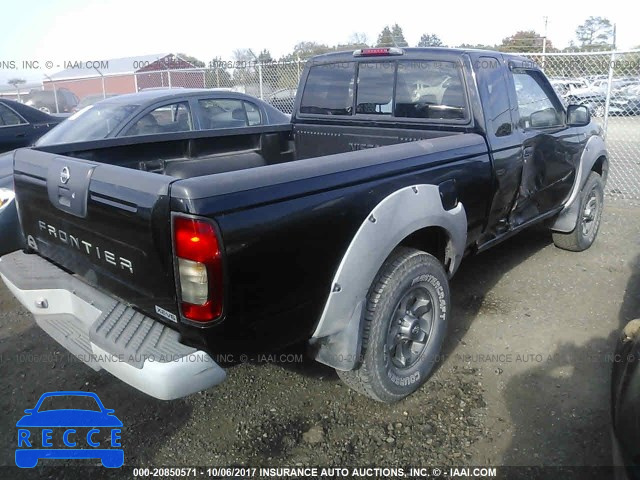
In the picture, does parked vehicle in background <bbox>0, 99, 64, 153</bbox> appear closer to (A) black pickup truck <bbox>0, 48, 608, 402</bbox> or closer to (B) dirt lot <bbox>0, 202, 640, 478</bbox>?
(B) dirt lot <bbox>0, 202, 640, 478</bbox>

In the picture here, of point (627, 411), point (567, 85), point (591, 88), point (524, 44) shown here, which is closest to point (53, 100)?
point (567, 85)

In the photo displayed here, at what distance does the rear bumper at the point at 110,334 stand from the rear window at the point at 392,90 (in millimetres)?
2407

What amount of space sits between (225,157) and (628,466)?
131 inches

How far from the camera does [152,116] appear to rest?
222 inches

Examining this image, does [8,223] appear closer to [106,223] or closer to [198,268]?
[106,223]

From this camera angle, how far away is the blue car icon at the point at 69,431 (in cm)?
256

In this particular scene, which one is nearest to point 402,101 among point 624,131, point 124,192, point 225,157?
point 225,157

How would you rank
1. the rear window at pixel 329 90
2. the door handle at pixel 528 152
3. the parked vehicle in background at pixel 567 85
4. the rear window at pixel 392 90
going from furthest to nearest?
the parked vehicle in background at pixel 567 85, the rear window at pixel 329 90, the door handle at pixel 528 152, the rear window at pixel 392 90

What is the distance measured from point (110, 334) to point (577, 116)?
4015 mm

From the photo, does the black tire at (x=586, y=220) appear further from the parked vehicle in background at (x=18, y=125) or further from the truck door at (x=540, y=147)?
the parked vehicle in background at (x=18, y=125)

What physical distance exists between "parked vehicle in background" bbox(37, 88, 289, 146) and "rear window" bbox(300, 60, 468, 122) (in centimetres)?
183

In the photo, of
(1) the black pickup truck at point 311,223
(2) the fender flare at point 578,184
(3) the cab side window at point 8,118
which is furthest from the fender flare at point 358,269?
(3) the cab side window at point 8,118

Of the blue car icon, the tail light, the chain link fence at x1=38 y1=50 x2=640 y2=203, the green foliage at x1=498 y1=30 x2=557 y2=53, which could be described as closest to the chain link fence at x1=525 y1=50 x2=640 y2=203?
the chain link fence at x1=38 y1=50 x2=640 y2=203

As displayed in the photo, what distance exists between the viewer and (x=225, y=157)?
4.11 metres
